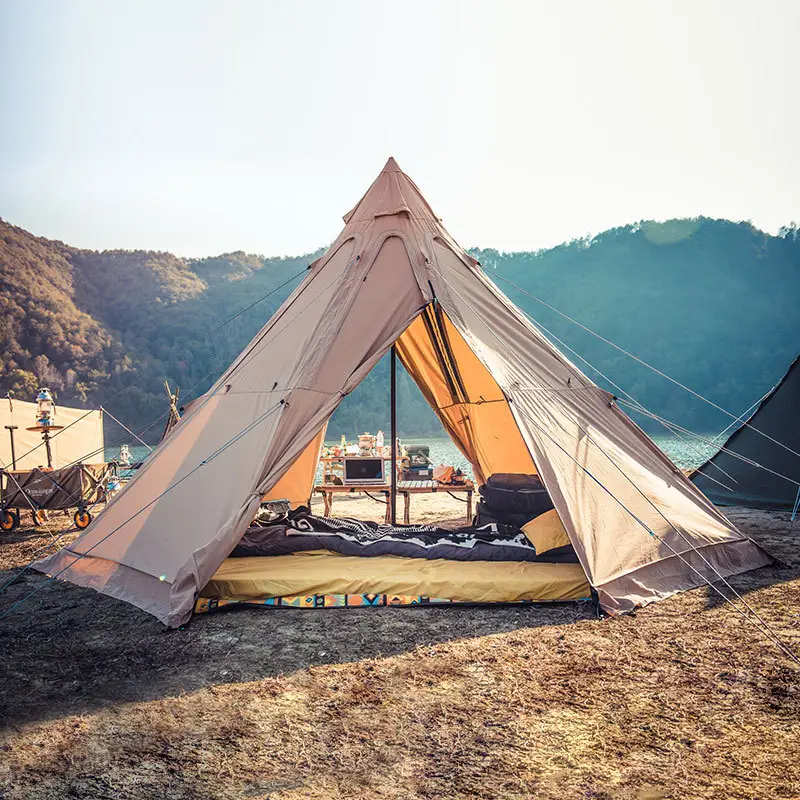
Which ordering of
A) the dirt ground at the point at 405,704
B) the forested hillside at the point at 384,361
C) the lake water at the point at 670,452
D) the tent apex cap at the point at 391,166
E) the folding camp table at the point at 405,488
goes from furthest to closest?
the forested hillside at the point at 384,361 → the lake water at the point at 670,452 → the folding camp table at the point at 405,488 → the tent apex cap at the point at 391,166 → the dirt ground at the point at 405,704

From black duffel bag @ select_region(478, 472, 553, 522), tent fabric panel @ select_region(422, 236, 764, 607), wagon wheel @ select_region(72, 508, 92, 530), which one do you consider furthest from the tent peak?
wagon wheel @ select_region(72, 508, 92, 530)

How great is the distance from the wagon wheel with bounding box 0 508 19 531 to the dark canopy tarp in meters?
8.44

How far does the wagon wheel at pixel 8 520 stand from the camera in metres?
8.05

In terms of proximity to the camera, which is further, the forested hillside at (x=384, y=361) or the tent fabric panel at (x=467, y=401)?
the forested hillside at (x=384, y=361)

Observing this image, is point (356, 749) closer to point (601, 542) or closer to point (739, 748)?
point (739, 748)

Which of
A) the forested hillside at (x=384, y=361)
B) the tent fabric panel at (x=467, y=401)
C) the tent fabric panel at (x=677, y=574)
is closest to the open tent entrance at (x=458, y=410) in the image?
the tent fabric panel at (x=467, y=401)

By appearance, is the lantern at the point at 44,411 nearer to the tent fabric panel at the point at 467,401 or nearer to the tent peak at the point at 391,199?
the tent fabric panel at the point at 467,401

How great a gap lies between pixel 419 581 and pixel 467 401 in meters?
3.65

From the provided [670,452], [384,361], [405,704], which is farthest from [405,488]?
[384,361]

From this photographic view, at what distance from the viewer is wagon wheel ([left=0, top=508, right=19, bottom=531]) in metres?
Result: 8.05

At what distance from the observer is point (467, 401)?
26.8ft

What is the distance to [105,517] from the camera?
5.57 m

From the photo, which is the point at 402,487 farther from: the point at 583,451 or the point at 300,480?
the point at 583,451

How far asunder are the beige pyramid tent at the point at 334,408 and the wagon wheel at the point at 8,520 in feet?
9.76
